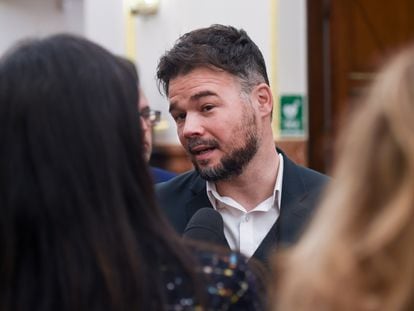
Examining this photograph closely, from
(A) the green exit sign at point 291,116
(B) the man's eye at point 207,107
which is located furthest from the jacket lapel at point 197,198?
(A) the green exit sign at point 291,116

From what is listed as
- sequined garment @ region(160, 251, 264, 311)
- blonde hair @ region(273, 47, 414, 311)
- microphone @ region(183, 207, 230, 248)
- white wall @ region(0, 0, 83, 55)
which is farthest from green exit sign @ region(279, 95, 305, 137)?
blonde hair @ region(273, 47, 414, 311)

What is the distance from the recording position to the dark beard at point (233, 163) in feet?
9.56

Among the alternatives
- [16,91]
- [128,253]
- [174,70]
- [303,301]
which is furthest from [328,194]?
[174,70]

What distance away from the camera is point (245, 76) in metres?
3.06

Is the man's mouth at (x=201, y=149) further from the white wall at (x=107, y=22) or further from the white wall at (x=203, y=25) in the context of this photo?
the white wall at (x=107, y=22)

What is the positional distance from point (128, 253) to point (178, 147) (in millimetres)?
5831

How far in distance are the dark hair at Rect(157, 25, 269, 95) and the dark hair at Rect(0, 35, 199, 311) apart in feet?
4.31

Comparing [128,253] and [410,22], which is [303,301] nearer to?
[128,253]

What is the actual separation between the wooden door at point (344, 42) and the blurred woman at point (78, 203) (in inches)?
221

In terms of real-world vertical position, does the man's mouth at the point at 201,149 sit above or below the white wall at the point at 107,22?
below

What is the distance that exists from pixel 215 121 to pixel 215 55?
208 mm

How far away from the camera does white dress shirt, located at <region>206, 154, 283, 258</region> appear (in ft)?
9.18

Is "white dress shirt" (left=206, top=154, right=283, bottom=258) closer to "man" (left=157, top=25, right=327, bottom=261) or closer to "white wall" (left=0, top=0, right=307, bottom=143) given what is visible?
"man" (left=157, top=25, right=327, bottom=261)

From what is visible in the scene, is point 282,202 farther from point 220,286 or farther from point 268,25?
point 268,25
